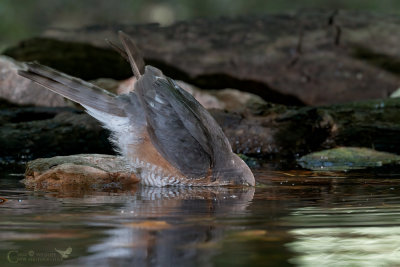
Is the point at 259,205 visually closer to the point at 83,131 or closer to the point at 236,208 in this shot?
the point at 236,208

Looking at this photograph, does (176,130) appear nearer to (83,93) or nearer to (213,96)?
(83,93)

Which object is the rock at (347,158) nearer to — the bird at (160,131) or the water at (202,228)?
the bird at (160,131)

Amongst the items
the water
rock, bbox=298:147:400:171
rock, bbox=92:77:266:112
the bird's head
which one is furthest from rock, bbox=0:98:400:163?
the water

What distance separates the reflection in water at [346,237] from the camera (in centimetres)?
249

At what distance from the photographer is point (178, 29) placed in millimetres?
11797

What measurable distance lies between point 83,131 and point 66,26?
4157mm

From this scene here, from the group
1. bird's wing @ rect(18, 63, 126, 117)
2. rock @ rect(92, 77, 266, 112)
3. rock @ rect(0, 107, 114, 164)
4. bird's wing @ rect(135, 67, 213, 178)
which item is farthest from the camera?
rock @ rect(92, 77, 266, 112)

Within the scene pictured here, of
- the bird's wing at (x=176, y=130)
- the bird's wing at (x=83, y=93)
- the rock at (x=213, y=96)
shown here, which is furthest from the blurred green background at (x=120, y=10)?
the bird's wing at (x=176, y=130)

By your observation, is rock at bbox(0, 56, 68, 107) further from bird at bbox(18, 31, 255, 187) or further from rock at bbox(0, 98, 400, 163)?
bird at bbox(18, 31, 255, 187)

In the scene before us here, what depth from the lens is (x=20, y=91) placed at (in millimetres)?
9195

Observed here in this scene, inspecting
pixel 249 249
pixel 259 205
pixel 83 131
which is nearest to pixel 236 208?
pixel 259 205

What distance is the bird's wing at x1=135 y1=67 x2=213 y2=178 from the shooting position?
17.1 feet

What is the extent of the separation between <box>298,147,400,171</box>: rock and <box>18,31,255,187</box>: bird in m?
2.03

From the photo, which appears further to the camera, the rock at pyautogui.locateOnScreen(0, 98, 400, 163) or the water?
the rock at pyautogui.locateOnScreen(0, 98, 400, 163)
